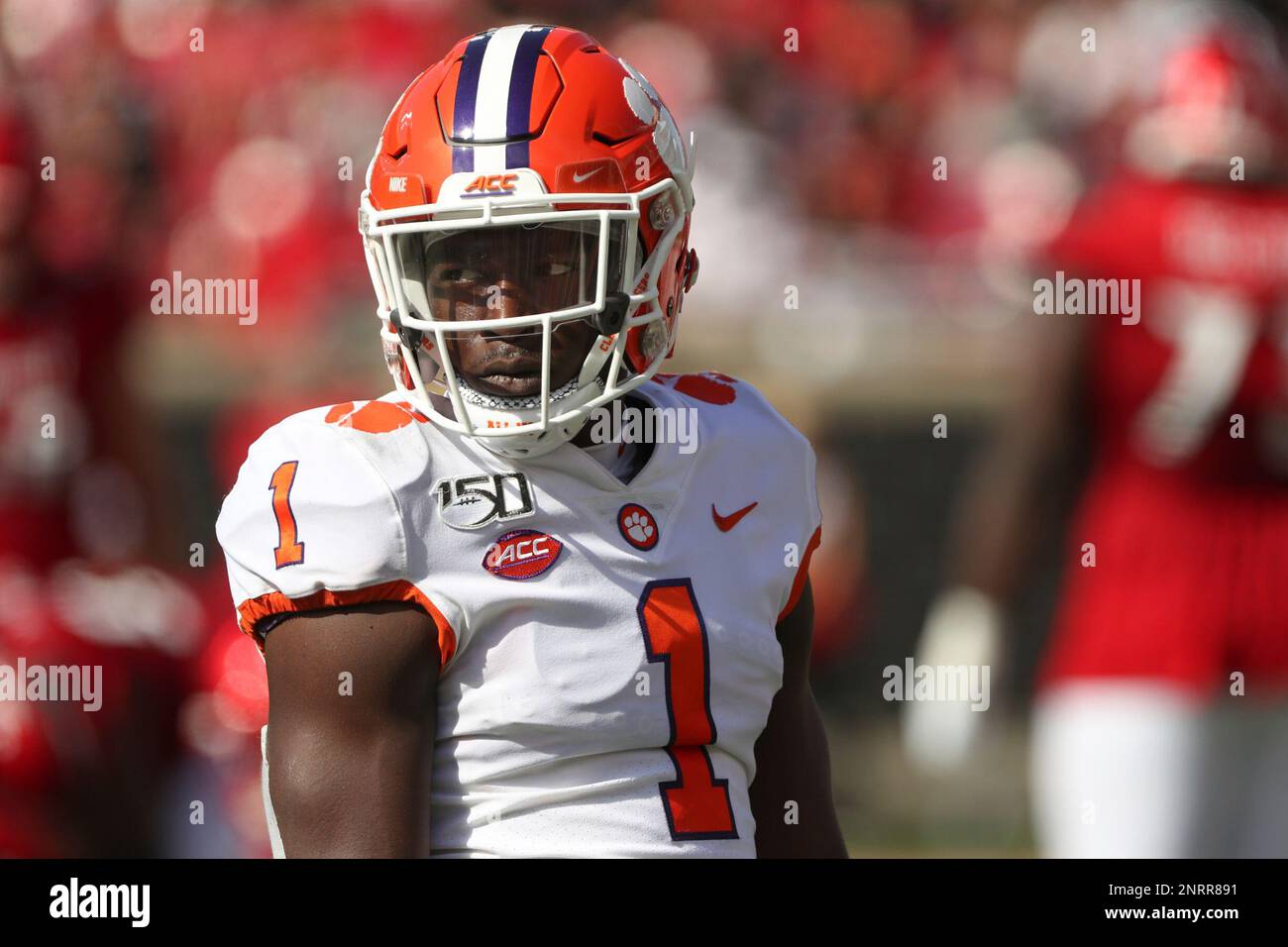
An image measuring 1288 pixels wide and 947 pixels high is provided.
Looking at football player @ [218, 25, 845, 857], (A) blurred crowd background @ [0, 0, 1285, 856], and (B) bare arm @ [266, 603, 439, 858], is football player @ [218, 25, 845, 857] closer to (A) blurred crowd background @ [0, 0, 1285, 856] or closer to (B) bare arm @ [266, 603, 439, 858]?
(B) bare arm @ [266, 603, 439, 858]

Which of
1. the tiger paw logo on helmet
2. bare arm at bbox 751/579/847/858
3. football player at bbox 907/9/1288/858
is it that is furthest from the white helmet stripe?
football player at bbox 907/9/1288/858

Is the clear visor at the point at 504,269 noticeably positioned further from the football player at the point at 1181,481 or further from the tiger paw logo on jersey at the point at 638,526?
the football player at the point at 1181,481

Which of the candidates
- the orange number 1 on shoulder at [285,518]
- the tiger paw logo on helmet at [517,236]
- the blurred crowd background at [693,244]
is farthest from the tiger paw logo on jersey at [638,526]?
the blurred crowd background at [693,244]

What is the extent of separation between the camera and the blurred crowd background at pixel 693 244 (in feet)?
16.8

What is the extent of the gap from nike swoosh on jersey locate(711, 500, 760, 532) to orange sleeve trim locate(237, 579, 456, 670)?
380mm

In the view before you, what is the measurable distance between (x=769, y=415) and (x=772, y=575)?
0.79ft

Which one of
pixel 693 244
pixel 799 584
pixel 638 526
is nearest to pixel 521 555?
pixel 638 526

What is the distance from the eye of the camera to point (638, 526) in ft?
7.11

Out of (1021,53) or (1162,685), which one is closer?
(1162,685)

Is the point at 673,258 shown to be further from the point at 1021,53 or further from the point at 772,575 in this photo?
the point at 1021,53

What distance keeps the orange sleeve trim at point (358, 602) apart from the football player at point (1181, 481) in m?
2.54

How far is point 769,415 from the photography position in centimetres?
240

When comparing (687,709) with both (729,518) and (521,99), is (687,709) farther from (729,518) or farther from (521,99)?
(521,99)
